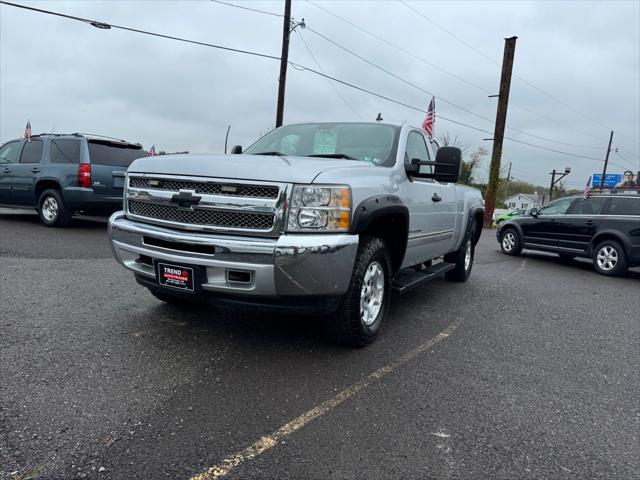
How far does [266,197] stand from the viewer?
3.11 metres

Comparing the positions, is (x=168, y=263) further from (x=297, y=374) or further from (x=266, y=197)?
(x=297, y=374)

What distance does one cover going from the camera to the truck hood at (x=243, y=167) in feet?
10.3

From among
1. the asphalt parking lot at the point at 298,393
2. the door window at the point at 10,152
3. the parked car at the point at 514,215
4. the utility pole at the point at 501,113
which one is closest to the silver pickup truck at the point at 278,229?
the asphalt parking lot at the point at 298,393

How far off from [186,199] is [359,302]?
4.80 feet

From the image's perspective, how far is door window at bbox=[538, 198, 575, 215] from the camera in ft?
34.0

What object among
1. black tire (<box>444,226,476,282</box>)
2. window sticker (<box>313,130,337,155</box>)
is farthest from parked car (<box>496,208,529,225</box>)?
window sticker (<box>313,130,337,155</box>)

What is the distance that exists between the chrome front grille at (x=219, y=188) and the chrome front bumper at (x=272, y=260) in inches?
11.7

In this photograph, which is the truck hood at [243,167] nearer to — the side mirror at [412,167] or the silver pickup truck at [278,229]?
the silver pickup truck at [278,229]

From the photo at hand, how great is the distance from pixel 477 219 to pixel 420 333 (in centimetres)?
339

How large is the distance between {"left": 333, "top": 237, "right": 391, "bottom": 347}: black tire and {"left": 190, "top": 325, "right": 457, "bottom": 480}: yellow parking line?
0.32 metres

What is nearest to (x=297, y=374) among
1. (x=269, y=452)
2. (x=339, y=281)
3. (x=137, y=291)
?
(x=339, y=281)

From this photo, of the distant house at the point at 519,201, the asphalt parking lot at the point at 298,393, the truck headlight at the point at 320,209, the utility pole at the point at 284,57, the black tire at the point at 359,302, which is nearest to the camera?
the asphalt parking lot at the point at 298,393

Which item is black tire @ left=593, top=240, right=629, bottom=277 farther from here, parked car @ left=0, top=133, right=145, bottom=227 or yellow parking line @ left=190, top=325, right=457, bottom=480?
parked car @ left=0, top=133, right=145, bottom=227

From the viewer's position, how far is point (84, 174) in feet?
29.2
